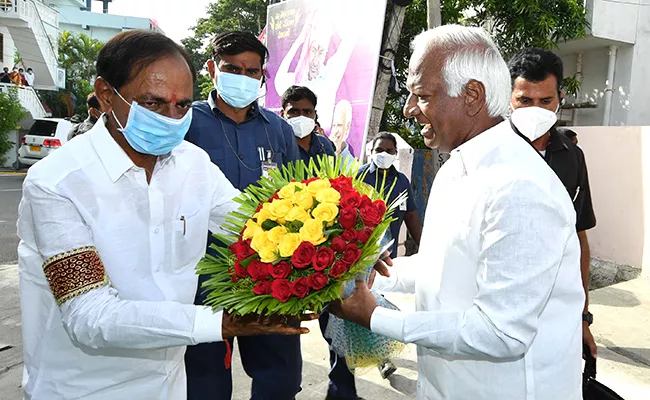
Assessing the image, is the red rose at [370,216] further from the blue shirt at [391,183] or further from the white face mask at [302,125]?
the blue shirt at [391,183]

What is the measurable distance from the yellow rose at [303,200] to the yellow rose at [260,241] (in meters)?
0.13

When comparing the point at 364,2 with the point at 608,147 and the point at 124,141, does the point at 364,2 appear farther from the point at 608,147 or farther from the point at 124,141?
the point at 124,141

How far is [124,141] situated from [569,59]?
13013 mm


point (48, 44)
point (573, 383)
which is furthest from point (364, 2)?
point (48, 44)

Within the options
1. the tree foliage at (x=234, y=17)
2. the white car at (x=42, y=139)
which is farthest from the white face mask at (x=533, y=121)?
the tree foliage at (x=234, y=17)

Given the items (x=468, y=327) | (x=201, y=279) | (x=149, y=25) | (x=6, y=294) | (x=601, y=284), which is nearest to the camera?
(x=468, y=327)

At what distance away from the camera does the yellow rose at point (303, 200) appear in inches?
60.7

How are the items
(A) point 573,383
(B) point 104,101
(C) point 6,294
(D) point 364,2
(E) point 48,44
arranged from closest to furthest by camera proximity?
(A) point 573,383
(B) point 104,101
(C) point 6,294
(D) point 364,2
(E) point 48,44

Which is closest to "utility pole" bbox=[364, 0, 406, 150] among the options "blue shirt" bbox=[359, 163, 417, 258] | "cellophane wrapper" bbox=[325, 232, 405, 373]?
"blue shirt" bbox=[359, 163, 417, 258]

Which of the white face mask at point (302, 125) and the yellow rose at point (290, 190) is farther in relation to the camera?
the white face mask at point (302, 125)

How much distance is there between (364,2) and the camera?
25.6 ft

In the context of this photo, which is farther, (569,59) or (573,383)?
(569,59)

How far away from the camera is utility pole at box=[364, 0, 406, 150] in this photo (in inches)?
315

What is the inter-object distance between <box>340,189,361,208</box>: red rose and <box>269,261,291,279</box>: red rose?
25 centimetres
